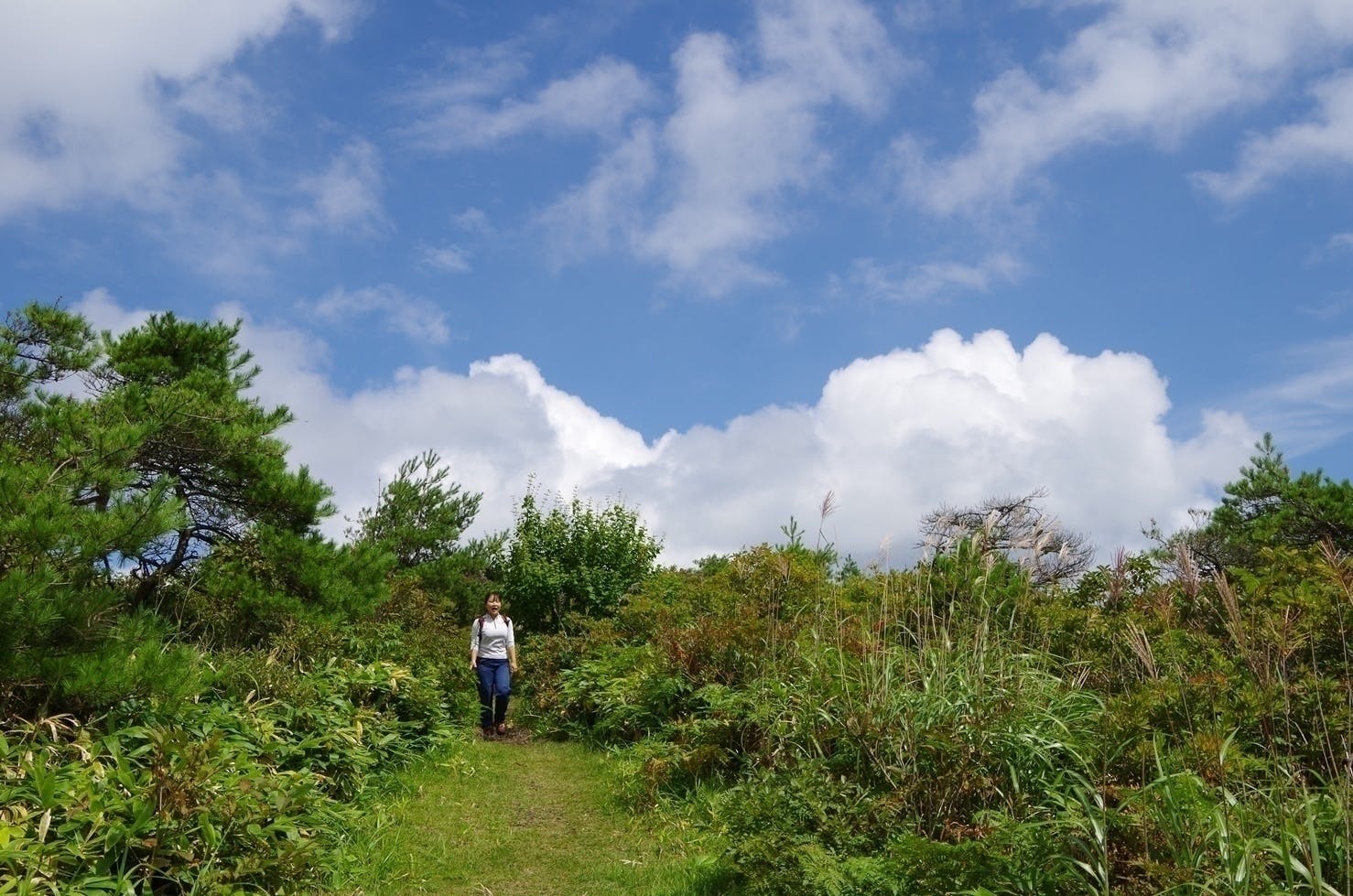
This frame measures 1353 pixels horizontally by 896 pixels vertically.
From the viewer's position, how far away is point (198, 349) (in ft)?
35.6

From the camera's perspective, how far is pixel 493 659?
11.6 meters

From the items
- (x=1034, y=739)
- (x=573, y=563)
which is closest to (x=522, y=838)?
(x=1034, y=739)

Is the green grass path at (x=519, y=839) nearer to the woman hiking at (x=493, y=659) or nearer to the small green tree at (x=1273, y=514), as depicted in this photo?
the woman hiking at (x=493, y=659)

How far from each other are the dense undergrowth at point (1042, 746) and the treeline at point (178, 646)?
261cm

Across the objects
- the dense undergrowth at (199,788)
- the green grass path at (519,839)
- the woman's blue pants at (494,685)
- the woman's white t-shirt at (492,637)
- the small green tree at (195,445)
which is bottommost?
the green grass path at (519,839)

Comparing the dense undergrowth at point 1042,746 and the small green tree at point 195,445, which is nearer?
the dense undergrowth at point 1042,746

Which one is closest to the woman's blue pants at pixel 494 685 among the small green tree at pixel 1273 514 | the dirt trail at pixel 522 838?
the dirt trail at pixel 522 838

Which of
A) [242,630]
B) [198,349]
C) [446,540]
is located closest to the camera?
[242,630]

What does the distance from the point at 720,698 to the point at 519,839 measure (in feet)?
6.05

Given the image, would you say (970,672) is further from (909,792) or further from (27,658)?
(27,658)

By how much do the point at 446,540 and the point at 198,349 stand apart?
28.6 ft

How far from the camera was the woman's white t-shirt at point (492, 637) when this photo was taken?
1158 centimetres

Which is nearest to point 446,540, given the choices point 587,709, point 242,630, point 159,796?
point 587,709

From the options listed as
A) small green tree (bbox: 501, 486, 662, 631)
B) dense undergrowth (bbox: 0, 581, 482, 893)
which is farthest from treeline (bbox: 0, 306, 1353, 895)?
small green tree (bbox: 501, 486, 662, 631)
